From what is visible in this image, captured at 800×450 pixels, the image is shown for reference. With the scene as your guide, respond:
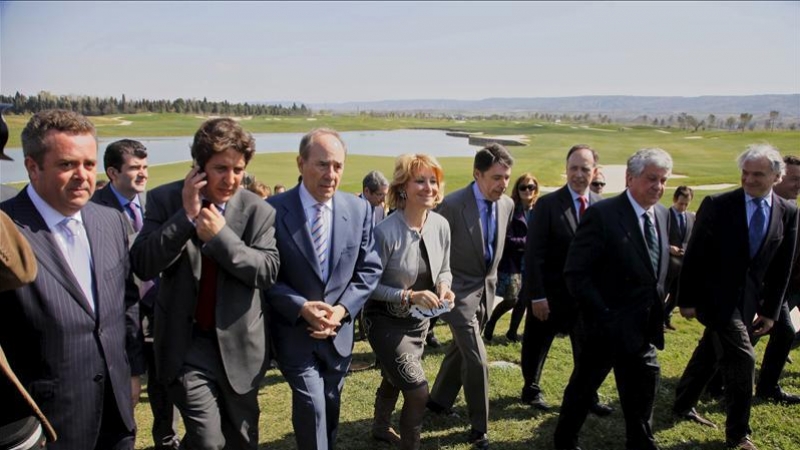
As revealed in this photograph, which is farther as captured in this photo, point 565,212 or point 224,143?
point 565,212

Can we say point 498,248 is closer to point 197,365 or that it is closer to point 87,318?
point 197,365

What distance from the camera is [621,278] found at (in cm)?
407

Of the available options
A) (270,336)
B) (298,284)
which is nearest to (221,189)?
(298,284)

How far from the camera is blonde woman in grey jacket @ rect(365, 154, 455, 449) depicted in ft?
12.6

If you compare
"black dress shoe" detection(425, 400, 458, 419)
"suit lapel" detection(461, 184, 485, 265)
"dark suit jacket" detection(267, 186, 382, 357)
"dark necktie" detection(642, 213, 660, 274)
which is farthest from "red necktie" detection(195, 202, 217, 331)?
"dark necktie" detection(642, 213, 660, 274)

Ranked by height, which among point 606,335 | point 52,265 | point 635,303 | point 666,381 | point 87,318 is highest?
point 52,265

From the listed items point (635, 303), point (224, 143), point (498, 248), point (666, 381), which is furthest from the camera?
point (666, 381)

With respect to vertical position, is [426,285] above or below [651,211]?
below

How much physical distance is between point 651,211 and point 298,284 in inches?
109

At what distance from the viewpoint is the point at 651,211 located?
4.19 metres

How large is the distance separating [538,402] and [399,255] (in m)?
2.36

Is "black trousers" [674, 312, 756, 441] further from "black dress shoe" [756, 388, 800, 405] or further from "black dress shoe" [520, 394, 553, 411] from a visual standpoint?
"black dress shoe" [520, 394, 553, 411]

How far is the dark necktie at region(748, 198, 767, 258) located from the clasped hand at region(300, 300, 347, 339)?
346cm

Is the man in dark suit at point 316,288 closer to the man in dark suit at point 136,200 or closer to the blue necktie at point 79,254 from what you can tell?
the blue necktie at point 79,254
